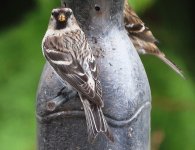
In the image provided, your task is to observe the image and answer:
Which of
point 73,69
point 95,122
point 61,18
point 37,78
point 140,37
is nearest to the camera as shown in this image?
point 95,122

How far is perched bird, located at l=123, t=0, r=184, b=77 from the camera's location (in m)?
5.37

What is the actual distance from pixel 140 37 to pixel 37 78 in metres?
0.67

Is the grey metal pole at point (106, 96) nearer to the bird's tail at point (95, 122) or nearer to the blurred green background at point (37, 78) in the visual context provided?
the bird's tail at point (95, 122)

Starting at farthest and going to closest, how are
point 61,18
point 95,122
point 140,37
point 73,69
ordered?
point 140,37 < point 61,18 < point 73,69 < point 95,122

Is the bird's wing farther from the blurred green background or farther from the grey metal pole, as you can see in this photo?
the blurred green background

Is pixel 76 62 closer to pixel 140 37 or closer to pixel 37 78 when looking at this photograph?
pixel 140 37

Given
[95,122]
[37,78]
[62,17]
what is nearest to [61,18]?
[62,17]

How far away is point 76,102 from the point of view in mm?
4629

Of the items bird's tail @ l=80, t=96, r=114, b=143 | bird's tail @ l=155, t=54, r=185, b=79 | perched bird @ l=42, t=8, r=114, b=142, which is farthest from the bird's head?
bird's tail @ l=155, t=54, r=185, b=79

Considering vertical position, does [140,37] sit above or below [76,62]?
below

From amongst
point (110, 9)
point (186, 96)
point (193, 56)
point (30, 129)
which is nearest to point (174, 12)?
point (193, 56)

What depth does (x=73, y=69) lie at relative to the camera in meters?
4.61

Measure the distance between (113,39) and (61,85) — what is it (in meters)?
0.31

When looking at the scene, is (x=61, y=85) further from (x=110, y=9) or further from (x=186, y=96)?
(x=186, y=96)
